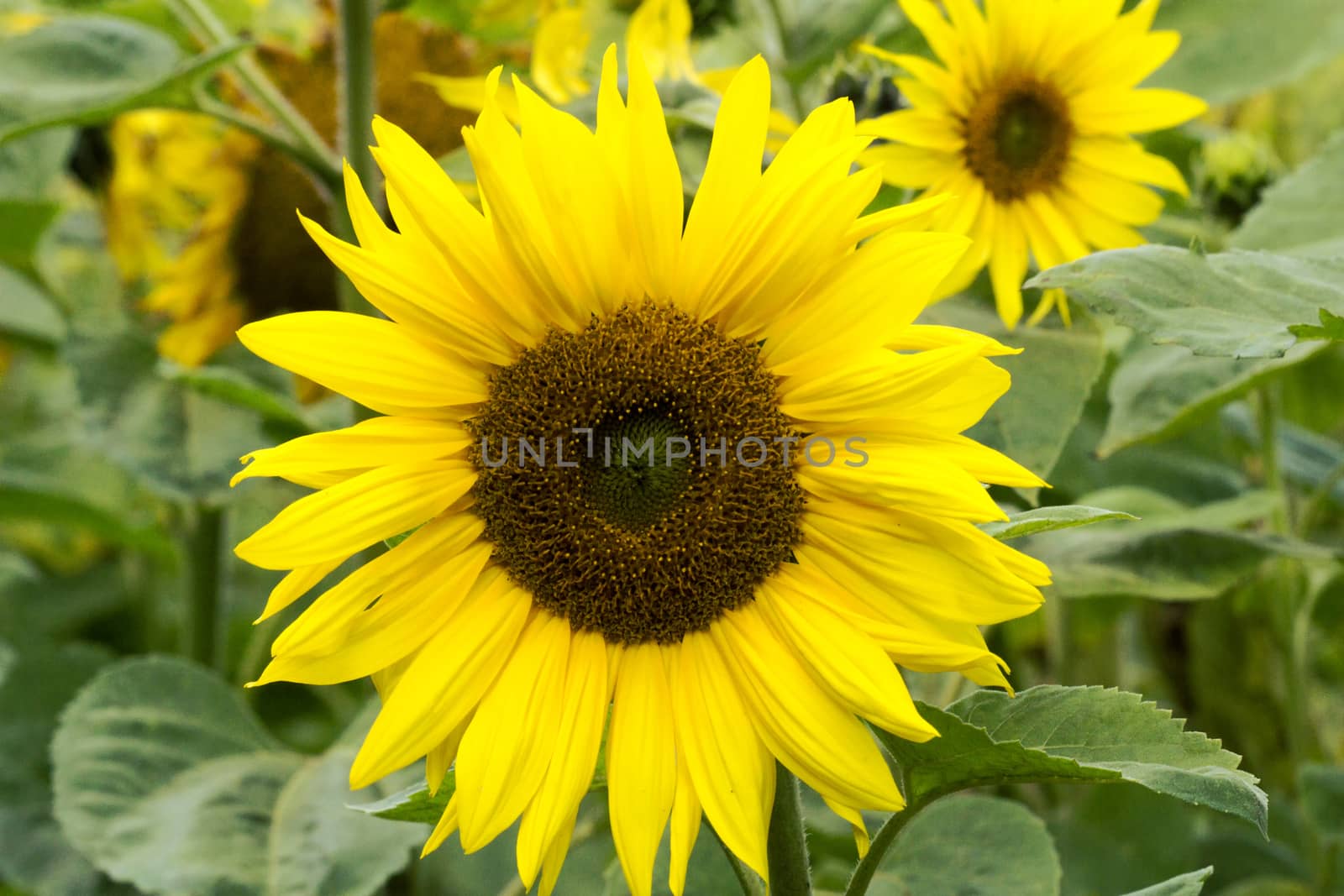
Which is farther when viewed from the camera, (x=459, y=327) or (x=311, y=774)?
(x=311, y=774)

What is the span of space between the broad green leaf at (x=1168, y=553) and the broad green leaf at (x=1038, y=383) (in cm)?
12

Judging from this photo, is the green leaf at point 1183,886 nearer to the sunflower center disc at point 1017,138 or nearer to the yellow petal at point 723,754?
the yellow petal at point 723,754

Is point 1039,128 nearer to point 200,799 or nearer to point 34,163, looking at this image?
point 200,799

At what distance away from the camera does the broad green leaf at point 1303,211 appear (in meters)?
0.88

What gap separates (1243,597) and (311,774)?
909 millimetres

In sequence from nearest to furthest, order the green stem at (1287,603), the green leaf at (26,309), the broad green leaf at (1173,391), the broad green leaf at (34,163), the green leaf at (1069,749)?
the green leaf at (1069,749) → the broad green leaf at (1173,391) → the green stem at (1287,603) → the broad green leaf at (34,163) → the green leaf at (26,309)

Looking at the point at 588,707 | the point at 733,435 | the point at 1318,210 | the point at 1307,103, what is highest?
the point at 1307,103

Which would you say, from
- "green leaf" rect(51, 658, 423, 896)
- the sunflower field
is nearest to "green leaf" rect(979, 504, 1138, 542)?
the sunflower field

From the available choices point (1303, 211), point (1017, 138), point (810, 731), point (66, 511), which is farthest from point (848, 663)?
point (66, 511)

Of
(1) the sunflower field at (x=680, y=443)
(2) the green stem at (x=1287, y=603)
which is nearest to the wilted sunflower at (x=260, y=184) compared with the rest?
(1) the sunflower field at (x=680, y=443)

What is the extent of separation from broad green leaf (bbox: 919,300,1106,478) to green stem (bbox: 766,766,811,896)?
0.82 feet

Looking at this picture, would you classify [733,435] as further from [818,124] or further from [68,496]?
[68,496]

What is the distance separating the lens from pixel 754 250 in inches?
22.2

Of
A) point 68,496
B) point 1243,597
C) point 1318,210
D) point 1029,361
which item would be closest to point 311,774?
point 68,496
